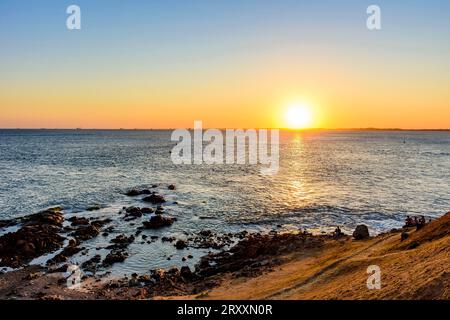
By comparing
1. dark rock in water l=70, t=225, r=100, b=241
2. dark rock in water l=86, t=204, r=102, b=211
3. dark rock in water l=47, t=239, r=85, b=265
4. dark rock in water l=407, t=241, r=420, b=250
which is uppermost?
dark rock in water l=407, t=241, r=420, b=250

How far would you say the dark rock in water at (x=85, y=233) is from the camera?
106ft

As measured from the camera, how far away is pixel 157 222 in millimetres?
36344

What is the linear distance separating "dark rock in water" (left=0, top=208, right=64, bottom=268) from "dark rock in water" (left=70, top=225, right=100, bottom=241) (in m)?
1.44

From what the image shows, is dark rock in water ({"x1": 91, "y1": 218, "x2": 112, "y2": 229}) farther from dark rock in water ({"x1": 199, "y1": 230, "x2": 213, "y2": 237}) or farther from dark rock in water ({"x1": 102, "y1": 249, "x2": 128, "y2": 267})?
dark rock in water ({"x1": 199, "y1": 230, "x2": 213, "y2": 237})

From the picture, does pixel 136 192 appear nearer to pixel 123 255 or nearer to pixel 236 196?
pixel 236 196

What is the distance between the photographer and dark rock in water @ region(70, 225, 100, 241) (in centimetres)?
3225

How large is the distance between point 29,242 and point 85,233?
16.5 feet

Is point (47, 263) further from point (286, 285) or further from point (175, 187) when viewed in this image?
point (175, 187)

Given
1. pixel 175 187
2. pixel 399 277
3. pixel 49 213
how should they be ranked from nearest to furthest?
pixel 399 277
pixel 49 213
pixel 175 187

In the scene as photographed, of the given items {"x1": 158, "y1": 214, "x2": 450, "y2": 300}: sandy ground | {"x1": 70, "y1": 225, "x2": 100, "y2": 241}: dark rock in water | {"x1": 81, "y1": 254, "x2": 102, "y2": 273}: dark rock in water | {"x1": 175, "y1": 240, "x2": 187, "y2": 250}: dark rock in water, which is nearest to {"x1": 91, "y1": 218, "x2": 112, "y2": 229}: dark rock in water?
{"x1": 70, "y1": 225, "x2": 100, "y2": 241}: dark rock in water
